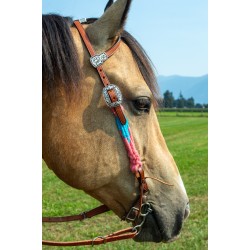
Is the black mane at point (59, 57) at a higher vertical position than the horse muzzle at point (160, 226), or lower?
higher

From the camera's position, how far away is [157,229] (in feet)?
6.95

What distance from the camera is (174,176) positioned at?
210cm

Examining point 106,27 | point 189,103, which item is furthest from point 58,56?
point 189,103

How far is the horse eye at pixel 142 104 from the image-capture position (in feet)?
6.42

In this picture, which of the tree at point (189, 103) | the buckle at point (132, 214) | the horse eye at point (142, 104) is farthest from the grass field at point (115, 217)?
the buckle at point (132, 214)

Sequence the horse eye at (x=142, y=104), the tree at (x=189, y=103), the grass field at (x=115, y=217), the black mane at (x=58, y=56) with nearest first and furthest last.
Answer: the black mane at (x=58, y=56)
the horse eye at (x=142, y=104)
the tree at (x=189, y=103)
the grass field at (x=115, y=217)

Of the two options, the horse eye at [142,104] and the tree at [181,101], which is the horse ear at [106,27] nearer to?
the horse eye at [142,104]

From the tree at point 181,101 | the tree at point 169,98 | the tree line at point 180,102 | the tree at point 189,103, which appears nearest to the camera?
the tree at point 169,98

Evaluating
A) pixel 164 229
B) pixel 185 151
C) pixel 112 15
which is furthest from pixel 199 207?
pixel 185 151

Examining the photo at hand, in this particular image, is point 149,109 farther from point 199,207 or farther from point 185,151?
point 185,151

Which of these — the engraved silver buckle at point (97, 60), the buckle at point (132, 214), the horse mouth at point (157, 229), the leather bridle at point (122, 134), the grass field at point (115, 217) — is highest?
the engraved silver buckle at point (97, 60)

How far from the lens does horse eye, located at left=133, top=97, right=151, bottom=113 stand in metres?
1.96

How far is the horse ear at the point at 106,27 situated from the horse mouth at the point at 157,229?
0.94 meters

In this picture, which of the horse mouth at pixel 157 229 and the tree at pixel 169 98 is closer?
the horse mouth at pixel 157 229
